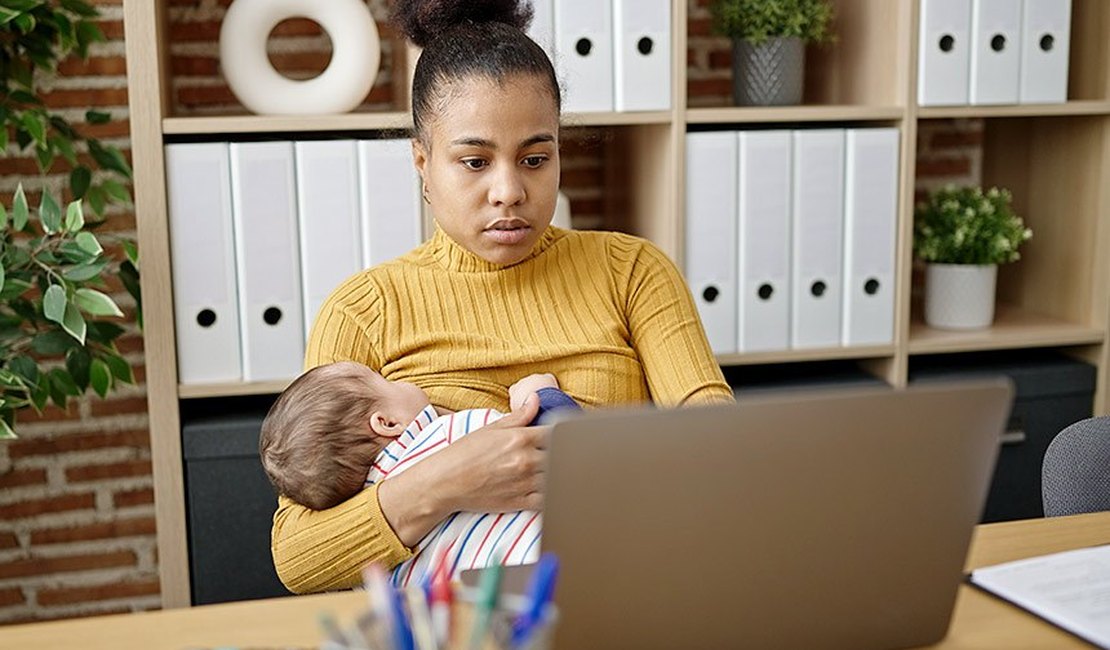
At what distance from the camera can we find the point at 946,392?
0.82 metres

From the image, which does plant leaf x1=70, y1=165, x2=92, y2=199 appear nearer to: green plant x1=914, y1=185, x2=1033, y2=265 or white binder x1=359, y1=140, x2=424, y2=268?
white binder x1=359, y1=140, x2=424, y2=268

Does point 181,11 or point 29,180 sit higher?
point 181,11

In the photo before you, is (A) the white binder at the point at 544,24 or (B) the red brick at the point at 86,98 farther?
(B) the red brick at the point at 86,98

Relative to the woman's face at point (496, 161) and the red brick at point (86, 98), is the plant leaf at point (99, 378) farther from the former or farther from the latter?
the woman's face at point (496, 161)

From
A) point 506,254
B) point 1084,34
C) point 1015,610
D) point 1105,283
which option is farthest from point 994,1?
point 1015,610

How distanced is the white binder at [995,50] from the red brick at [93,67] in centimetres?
175

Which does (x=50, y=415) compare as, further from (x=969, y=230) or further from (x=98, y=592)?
(x=969, y=230)

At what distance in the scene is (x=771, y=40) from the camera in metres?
2.57

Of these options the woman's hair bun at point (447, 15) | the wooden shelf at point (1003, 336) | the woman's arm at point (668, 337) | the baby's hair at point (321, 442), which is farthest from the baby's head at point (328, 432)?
the wooden shelf at point (1003, 336)

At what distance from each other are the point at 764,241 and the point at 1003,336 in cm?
60

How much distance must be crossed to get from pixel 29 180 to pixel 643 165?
1.26 meters

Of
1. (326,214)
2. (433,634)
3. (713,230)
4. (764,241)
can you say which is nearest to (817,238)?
(764,241)

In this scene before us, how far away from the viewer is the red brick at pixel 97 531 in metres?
2.66

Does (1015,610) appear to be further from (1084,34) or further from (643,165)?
(1084,34)
